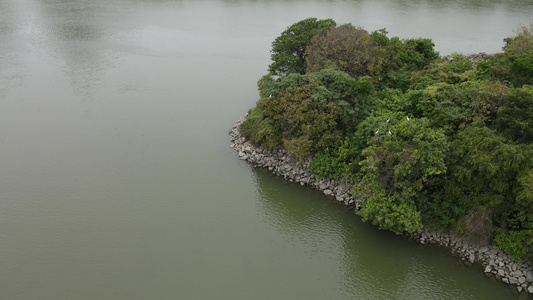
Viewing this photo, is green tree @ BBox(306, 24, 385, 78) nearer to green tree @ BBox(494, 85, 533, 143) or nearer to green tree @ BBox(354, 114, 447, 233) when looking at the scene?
green tree @ BBox(354, 114, 447, 233)

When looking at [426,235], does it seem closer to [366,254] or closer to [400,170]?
[366,254]

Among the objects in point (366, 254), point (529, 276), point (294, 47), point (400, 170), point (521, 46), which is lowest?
point (366, 254)

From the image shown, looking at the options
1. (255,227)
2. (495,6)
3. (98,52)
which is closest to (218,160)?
(255,227)

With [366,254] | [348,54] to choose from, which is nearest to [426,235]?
[366,254]

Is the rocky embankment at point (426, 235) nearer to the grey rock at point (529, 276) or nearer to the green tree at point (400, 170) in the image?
the grey rock at point (529, 276)

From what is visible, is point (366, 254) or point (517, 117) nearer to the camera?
point (517, 117)

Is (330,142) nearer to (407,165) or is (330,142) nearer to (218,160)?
(407,165)

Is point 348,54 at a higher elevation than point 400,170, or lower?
higher

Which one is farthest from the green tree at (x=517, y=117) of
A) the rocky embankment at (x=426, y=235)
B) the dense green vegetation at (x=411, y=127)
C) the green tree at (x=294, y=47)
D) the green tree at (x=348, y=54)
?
the green tree at (x=294, y=47)
